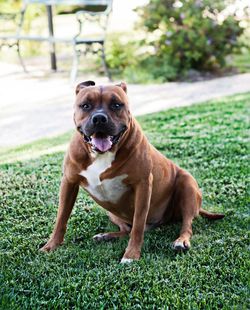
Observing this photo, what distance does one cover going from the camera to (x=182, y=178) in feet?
13.6

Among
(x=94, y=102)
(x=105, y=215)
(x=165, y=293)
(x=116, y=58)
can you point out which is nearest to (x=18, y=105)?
(x=116, y=58)

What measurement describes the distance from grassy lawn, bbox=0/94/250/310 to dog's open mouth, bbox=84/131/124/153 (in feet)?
2.26

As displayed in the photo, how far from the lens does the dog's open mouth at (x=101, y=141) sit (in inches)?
132

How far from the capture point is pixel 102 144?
3.35 metres

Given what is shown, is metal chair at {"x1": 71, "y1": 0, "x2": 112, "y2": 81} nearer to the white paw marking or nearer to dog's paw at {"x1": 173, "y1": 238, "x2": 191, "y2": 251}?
dog's paw at {"x1": 173, "y1": 238, "x2": 191, "y2": 251}

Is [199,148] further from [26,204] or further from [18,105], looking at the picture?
[18,105]

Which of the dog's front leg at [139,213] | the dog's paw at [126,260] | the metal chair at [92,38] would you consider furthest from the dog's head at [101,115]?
the metal chair at [92,38]

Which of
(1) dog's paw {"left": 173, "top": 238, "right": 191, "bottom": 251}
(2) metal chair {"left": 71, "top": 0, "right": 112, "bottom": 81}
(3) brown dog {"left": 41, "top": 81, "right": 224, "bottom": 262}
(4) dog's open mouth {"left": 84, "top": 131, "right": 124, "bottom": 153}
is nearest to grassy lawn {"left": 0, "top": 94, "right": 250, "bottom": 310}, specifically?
(1) dog's paw {"left": 173, "top": 238, "right": 191, "bottom": 251}

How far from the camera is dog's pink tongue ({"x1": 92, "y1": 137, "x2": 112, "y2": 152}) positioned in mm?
3344

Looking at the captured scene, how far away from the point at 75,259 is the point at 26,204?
3.77 ft

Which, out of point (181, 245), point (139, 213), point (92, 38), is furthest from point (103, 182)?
point (92, 38)

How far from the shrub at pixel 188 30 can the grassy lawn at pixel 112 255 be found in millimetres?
5118

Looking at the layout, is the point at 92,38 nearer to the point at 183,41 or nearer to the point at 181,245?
the point at 183,41

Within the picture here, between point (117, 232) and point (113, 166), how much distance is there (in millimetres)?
645
